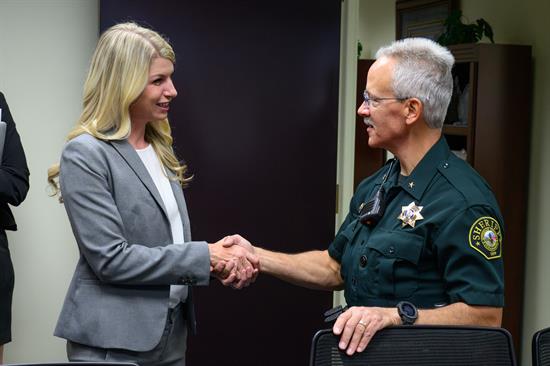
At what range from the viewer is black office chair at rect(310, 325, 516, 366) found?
4.74 ft

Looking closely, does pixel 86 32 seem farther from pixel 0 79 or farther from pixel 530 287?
pixel 530 287

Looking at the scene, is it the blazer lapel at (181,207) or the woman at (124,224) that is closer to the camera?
the woman at (124,224)

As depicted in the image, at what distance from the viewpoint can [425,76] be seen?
190 cm

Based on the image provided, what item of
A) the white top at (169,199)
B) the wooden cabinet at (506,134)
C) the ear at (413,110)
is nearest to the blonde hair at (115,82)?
the white top at (169,199)

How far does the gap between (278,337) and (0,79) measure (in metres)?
1.66

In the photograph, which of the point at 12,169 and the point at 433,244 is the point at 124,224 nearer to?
the point at 433,244

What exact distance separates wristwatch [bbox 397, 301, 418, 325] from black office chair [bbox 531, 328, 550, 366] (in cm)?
29

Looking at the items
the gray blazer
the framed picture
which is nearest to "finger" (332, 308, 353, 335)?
the gray blazer

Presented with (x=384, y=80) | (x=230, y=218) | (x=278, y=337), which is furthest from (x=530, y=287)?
(x=384, y=80)

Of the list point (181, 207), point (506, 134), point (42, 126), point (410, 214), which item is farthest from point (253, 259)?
point (506, 134)

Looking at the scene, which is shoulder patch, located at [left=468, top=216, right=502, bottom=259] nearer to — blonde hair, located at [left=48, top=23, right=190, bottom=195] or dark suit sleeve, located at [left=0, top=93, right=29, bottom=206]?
blonde hair, located at [left=48, top=23, right=190, bottom=195]

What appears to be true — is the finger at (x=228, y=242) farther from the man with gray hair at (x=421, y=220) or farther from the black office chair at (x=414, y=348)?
the black office chair at (x=414, y=348)

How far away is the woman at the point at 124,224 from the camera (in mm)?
1915

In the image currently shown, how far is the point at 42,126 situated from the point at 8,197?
0.56 m
